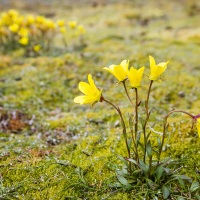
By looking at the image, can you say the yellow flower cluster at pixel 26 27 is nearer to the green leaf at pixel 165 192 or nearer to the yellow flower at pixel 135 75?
the yellow flower at pixel 135 75

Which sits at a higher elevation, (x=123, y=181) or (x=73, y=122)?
(x=123, y=181)

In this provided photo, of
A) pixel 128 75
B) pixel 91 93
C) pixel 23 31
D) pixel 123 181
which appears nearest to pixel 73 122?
pixel 123 181

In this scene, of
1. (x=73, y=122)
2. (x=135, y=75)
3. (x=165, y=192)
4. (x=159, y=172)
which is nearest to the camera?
(x=135, y=75)

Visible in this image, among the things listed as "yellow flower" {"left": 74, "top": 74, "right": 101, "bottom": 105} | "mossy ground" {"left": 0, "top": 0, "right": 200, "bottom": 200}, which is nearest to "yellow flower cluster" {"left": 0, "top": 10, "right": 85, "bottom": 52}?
"mossy ground" {"left": 0, "top": 0, "right": 200, "bottom": 200}

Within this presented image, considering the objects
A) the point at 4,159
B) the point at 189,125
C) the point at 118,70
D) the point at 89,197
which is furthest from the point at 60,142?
the point at 118,70

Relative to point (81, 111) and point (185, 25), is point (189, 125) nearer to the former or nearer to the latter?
point (81, 111)

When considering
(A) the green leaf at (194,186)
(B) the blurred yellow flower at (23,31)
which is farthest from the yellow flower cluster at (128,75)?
(B) the blurred yellow flower at (23,31)

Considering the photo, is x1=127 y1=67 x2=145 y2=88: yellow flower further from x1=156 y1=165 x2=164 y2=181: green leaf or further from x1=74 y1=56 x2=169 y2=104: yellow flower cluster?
x1=156 y1=165 x2=164 y2=181: green leaf

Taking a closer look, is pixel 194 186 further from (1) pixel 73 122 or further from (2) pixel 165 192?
(1) pixel 73 122
